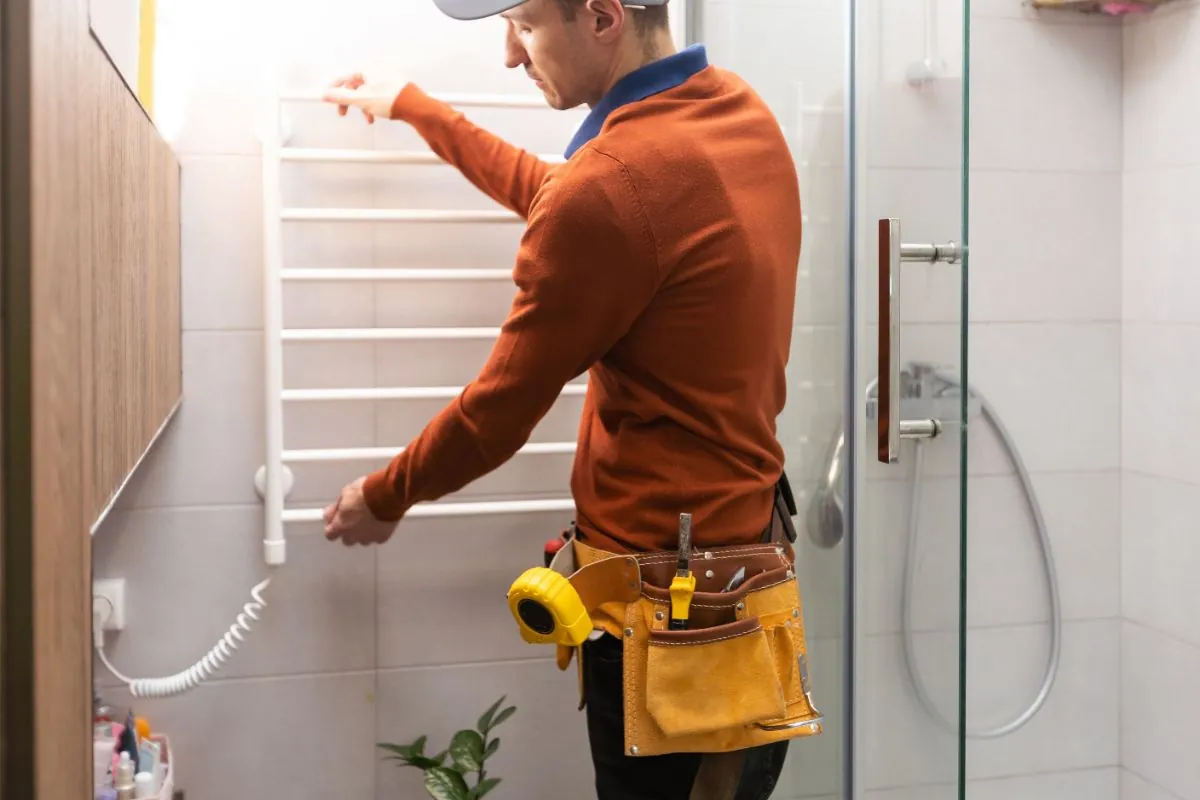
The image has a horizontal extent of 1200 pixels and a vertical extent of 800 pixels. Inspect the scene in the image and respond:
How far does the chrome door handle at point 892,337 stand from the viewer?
3.48 feet

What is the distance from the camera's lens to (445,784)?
1.56 metres

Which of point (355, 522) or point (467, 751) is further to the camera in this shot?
point (467, 751)

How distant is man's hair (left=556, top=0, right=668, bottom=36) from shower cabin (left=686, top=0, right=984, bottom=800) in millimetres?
205

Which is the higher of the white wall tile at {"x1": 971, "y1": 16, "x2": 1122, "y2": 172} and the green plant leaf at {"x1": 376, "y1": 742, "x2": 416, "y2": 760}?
the white wall tile at {"x1": 971, "y1": 16, "x2": 1122, "y2": 172}

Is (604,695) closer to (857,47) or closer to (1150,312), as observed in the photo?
(857,47)

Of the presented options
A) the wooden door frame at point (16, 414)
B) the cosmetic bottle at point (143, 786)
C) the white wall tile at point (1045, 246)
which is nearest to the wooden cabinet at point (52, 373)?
the wooden door frame at point (16, 414)

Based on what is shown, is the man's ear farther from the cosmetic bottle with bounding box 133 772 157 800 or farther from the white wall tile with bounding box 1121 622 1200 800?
the white wall tile with bounding box 1121 622 1200 800

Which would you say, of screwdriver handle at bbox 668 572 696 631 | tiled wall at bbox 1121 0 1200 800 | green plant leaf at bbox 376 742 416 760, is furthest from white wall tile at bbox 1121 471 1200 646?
green plant leaf at bbox 376 742 416 760

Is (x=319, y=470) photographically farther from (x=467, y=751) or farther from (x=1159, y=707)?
(x=1159, y=707)

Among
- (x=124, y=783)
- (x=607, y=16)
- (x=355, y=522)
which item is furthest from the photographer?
(x=124, y=783)

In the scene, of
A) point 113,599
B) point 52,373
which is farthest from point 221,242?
point 52,373

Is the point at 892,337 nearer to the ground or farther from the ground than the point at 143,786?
farther from the ground

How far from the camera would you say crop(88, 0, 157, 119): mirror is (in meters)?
0.83

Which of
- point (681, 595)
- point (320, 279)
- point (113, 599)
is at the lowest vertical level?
point (113, 599)
